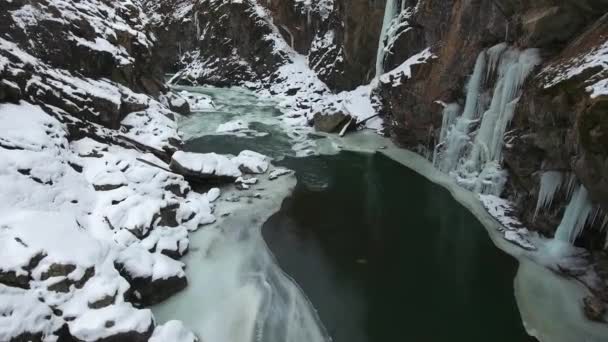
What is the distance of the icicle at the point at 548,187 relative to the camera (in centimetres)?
1000

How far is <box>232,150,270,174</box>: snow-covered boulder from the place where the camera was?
15.6 m

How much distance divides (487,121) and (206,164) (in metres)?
9.59

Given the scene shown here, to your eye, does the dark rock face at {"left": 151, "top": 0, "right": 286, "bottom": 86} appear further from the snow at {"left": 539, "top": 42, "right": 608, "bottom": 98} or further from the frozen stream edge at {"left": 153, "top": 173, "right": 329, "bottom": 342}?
the snow at {"left": 539, "top": 42, "right": 608, "bottom": 98}

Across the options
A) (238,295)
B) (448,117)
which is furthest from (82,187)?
(448,117)

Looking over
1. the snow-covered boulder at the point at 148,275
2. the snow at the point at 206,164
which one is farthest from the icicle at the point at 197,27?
the snow-covered boulder at the point at 148,275

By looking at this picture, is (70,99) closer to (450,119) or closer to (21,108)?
(21,108)

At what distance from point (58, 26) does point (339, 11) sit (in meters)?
17.9

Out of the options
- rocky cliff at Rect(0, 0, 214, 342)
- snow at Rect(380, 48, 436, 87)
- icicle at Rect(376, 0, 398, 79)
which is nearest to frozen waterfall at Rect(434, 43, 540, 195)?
snow at Rect(380, 48, 436, 87)

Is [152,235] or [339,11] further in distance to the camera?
[339,11]

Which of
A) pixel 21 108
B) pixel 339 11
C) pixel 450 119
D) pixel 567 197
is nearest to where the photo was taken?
pixel 567 197

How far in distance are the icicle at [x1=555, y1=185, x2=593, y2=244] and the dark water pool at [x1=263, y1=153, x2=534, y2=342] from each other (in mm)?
1416

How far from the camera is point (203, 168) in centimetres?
1402

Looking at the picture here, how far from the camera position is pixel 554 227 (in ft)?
33.8

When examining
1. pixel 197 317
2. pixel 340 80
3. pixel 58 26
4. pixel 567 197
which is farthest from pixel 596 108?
pixel 340 80
